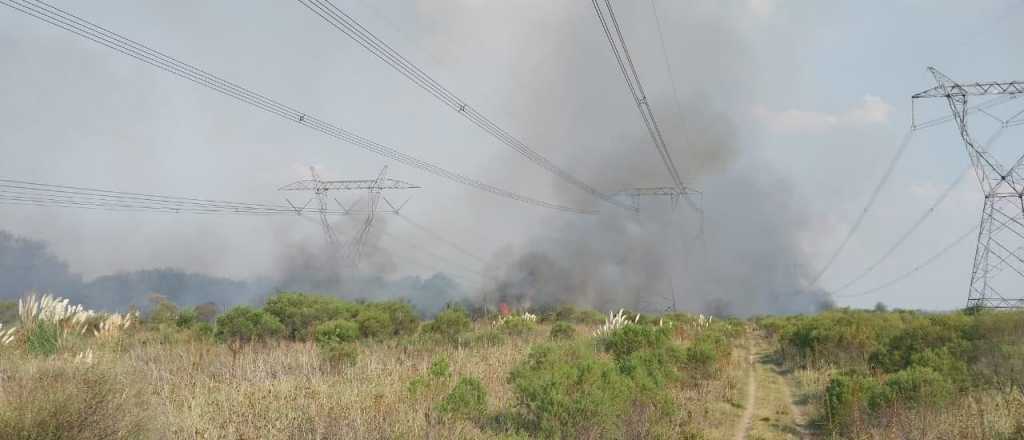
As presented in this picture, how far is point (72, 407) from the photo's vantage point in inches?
246

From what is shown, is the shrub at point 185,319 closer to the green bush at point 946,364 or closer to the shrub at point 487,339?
the shrub at point 487,339

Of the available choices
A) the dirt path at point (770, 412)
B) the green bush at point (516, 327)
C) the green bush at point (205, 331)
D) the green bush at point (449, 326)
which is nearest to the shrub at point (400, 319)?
the green bush at point (449, 326)

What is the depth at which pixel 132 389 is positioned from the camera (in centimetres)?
734

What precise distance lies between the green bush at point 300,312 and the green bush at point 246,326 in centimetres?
206

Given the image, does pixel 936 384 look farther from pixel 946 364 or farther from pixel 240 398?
pixel 240 398

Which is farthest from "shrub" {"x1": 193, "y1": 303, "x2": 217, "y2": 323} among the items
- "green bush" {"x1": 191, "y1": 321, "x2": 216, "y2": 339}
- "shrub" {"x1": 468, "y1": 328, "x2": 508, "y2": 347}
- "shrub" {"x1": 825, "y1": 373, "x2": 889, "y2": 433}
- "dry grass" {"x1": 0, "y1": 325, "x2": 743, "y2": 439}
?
"shrub" {"x1": 825, "y1": 373, "x2": 889, "y2": 433}

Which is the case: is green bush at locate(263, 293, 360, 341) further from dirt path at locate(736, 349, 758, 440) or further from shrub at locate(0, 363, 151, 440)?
shrub at locate(0, 363, 151, 440)

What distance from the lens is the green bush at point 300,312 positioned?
88.1 feet

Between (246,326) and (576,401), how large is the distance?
55.8 ft

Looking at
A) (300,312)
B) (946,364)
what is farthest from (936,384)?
(300,312)

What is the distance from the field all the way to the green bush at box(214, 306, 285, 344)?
3.38ft

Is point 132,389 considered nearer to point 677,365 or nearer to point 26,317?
point 26,317

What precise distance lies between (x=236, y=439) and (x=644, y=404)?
660 cm

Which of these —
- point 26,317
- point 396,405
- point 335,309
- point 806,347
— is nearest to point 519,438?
point 396,405
